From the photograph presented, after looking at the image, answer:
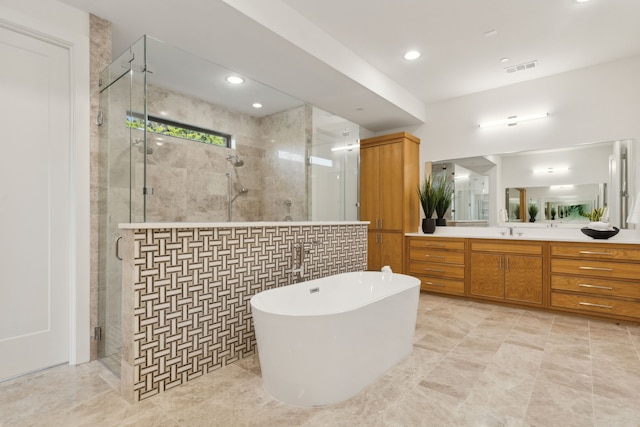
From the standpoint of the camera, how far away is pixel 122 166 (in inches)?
88.6

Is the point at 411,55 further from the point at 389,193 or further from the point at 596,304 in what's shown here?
the point at 596,304

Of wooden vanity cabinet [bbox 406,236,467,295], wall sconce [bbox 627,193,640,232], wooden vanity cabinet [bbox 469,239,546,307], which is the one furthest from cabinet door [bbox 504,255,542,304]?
wall sconce [bbox 627,193,640,232]

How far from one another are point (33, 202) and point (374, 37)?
3.02 m

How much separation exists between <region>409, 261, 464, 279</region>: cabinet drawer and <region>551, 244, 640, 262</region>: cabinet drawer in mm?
1004

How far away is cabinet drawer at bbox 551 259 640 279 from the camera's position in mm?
3033

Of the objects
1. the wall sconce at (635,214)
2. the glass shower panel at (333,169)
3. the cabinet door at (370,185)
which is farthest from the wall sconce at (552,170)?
the glass shower panel at (333,169)

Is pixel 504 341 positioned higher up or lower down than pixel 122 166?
lower down

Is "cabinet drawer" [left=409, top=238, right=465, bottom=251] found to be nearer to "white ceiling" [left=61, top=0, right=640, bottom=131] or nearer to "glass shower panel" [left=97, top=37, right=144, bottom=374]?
"white ceiling" [left=61, top=0, right=640, bottom=131]

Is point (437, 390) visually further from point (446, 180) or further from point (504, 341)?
point (446, 180)

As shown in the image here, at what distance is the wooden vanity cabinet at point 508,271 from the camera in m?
3.50

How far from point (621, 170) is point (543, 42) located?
162 centimetres

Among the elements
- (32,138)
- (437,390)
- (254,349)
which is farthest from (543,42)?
(32,138)

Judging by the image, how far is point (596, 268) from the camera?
3.17m

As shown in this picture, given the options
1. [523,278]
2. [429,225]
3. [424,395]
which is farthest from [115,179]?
[523,278]
